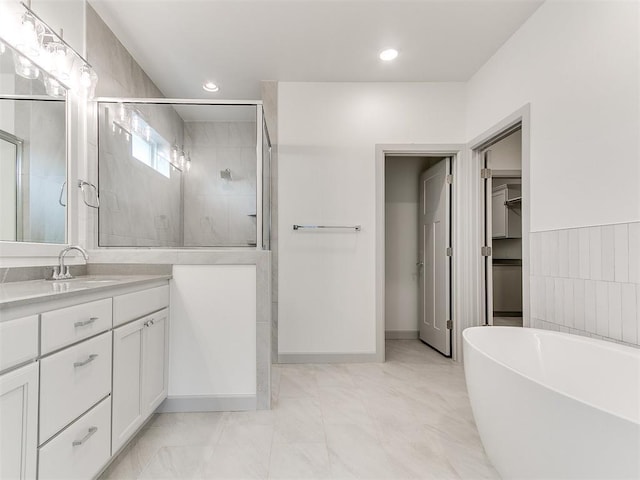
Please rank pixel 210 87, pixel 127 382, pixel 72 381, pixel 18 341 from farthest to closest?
pixel 210 87 < pixel 127 382 < pixel 72 381 < pixel 18 341

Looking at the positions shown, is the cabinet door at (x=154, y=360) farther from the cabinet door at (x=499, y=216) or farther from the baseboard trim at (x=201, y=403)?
the cabinet door at (x=499, y=216)

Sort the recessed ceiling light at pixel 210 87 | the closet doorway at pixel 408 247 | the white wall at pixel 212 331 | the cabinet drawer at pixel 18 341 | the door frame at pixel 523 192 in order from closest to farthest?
the cabinet drawer at pixel 18 341 < the white wall at pixel 212 331 < the door frame at pixel 523 192 < the recessed ceiling light at pixel 210 87 < the closet doorway at pixel 408 247

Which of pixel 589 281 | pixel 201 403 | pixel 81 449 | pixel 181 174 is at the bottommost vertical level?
pixel 201 403

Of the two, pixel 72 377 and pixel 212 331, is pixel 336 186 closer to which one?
pixel 212 331

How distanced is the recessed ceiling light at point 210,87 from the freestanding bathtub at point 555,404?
3099mm

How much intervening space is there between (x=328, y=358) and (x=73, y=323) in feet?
7.25

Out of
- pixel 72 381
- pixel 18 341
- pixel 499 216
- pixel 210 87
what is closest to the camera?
pixel 18 341

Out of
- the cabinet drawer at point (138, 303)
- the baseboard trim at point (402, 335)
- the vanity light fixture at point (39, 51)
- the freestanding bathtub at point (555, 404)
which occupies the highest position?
the vanity light fixture at point (39, 51)

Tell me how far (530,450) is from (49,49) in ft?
9.72

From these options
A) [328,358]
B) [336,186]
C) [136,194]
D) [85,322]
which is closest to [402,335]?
[328,358]

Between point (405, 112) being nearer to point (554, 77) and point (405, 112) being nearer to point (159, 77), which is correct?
point (554, 77)

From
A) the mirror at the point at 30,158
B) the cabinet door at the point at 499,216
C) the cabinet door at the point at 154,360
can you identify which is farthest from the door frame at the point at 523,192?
the mirror at the point at 30,158

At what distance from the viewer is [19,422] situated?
36.2 inches

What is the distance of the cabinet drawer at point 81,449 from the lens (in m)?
1.04
